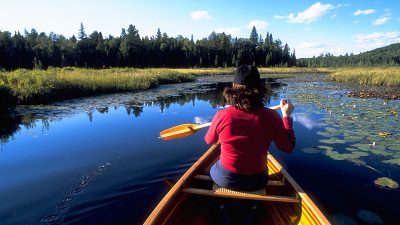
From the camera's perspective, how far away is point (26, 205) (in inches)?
192

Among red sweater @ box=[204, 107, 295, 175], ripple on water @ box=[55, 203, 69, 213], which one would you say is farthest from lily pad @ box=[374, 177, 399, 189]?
ripple on water @ box=[55, 203, 69, 213]

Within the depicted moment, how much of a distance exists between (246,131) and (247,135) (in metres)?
0.04

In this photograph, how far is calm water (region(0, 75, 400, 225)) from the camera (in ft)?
15.4

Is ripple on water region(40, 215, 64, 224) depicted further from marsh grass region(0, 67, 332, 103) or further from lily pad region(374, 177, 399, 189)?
marsh grass region(0, 67, 332, 103)

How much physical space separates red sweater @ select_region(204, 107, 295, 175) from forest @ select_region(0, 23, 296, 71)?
1836 inches

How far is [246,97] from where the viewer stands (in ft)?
9.05

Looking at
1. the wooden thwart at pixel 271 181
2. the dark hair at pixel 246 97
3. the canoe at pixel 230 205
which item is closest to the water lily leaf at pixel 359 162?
the canoe at pixel 230 205

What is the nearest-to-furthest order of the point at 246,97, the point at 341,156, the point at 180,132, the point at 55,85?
the point at 246,97
the point at 180,132
the point at 341,156
the point at 55,85

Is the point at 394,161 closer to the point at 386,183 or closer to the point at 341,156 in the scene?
the point at 341,156

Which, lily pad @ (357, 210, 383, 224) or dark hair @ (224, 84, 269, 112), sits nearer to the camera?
dark hair @ (224, 84, 269, 112)

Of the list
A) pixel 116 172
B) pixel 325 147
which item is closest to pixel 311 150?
pixel 325 147

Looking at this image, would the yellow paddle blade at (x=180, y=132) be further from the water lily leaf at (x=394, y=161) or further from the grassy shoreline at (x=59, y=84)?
the grassy shoreline at (x=59, y=84)

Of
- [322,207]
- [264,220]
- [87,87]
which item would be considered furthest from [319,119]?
[87,87]

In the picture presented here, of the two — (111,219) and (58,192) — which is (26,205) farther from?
(111,219)
